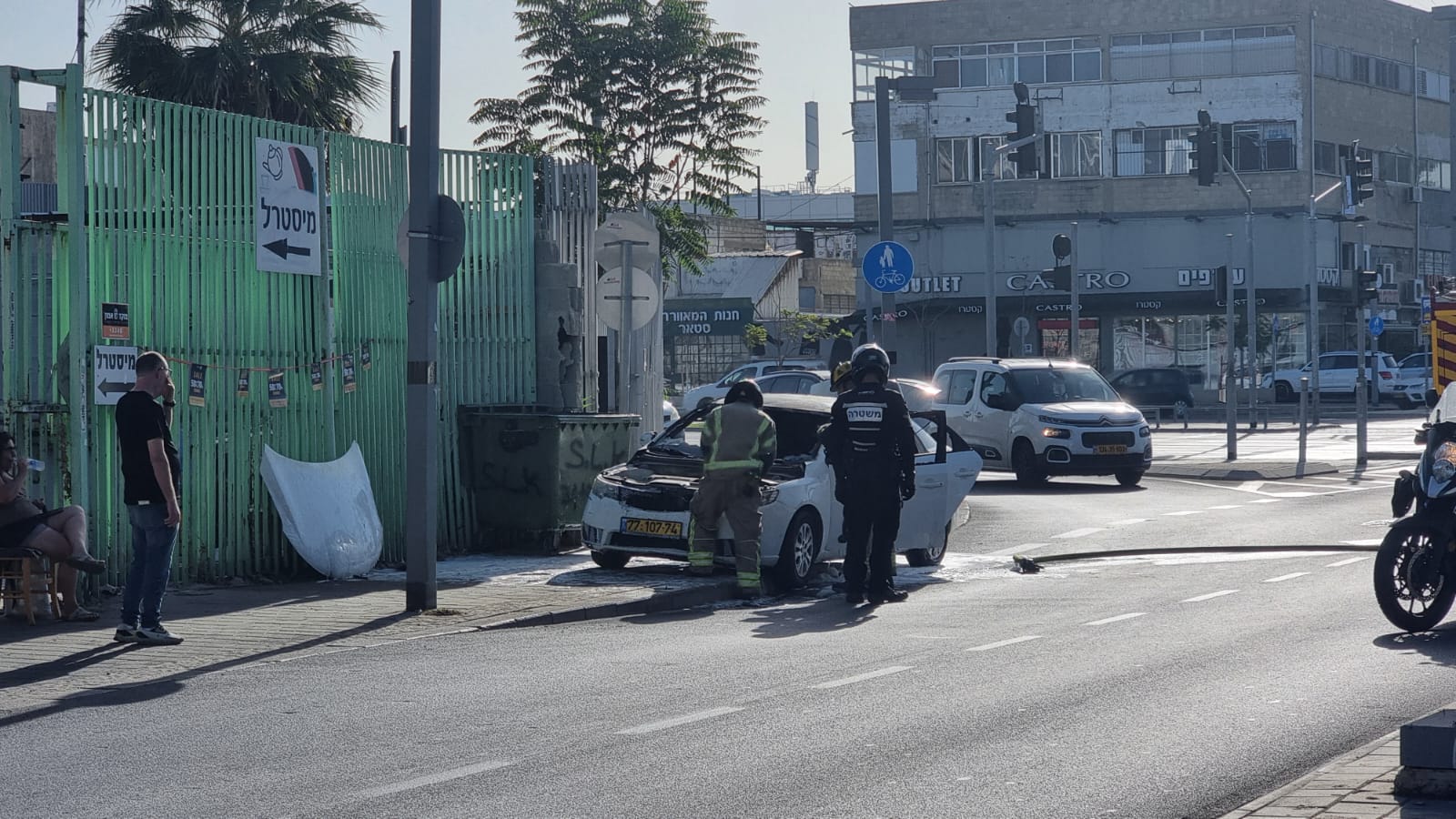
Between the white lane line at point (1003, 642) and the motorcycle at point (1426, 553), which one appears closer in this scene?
the white lane line at point (1003, 642)

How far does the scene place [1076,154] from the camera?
64.4m

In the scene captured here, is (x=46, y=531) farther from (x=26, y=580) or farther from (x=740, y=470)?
(x=740, y=470)

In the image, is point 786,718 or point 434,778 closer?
point 434,778

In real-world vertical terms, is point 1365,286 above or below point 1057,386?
above

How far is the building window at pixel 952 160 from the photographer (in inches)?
2586

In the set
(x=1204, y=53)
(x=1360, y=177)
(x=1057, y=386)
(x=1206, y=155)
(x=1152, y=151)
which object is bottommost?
(x=1057, y=386)

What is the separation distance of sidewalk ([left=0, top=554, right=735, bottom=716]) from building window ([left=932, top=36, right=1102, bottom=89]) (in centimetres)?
5174

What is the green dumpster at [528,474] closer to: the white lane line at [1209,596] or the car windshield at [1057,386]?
the white lane line at [1209,596]

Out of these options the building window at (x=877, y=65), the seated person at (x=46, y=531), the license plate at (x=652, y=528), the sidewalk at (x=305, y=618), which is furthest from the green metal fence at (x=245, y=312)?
the building window at (x=877, y=65)

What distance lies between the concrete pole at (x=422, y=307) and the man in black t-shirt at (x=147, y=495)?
1799 mm

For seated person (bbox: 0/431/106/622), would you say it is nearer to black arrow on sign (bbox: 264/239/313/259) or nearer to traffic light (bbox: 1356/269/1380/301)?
black arrow on sign (bbox: 264/239/313/259)

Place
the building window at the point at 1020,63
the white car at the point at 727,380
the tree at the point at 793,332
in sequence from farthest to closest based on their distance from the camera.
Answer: the tree at the point at 793,332
the building window at the point at 1020,63
the white car at the point at 727,380

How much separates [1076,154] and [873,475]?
5287cm

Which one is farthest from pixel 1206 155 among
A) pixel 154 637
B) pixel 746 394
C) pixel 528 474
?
pixel 154 637
